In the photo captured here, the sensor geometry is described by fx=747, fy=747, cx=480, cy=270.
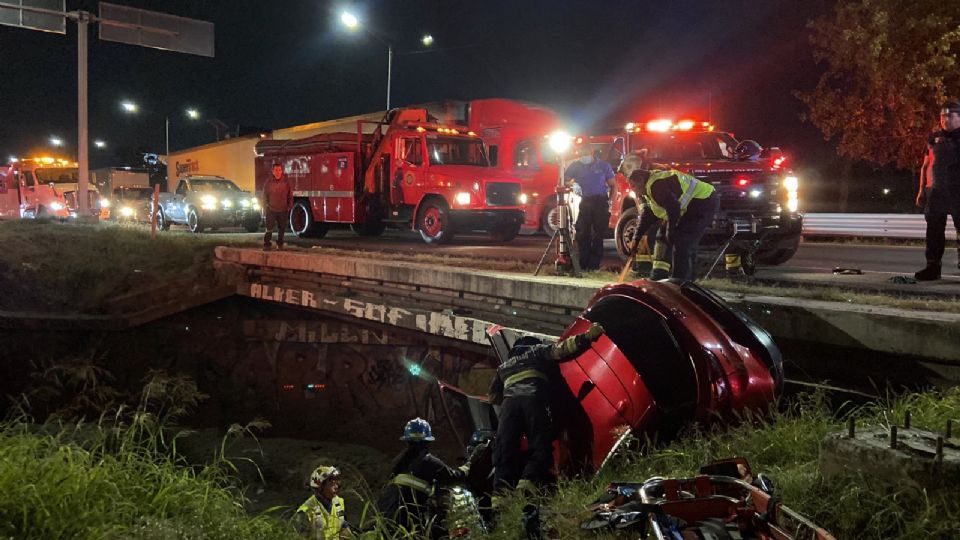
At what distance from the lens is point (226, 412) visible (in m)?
10.8

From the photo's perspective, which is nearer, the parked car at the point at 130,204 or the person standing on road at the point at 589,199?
the person standing on road at the point at 589,199

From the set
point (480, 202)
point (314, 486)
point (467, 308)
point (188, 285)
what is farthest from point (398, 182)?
point (314, 486)

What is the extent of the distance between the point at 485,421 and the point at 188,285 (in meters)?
8.17

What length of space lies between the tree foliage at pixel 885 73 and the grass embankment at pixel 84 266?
17.4 meters

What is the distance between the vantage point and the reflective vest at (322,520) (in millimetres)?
4016

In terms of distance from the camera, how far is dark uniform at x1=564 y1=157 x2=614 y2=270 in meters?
8.65

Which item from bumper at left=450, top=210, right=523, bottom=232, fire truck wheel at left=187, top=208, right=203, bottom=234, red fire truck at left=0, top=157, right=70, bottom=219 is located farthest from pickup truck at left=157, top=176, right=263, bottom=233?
bumper at left=450, top=210, right=523, bottom=232

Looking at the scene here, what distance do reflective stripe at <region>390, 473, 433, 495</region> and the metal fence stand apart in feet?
42.7

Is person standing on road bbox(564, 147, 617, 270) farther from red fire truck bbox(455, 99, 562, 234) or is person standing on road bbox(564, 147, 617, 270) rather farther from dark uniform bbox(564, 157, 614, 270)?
red fire truck bbox(455, 99, 562, 234)

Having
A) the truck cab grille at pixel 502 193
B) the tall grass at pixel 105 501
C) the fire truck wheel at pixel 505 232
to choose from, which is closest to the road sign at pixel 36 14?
the truck cab grille at pixel 502 193

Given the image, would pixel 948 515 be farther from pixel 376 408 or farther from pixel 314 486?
pixel 376 408

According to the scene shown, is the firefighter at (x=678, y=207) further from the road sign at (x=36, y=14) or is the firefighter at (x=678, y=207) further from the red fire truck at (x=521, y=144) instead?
the road sign at (x=36, y=14)

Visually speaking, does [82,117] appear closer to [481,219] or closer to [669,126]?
[481,219]

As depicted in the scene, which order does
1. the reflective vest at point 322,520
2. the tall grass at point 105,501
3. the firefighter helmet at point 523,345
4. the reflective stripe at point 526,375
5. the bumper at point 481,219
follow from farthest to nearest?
the bumper at point 481,219
the firefighter helmet at point 523,345
the reflective stripe at point 526,375
the reflective vest at point 322,520
the tall grass at point 105,501
